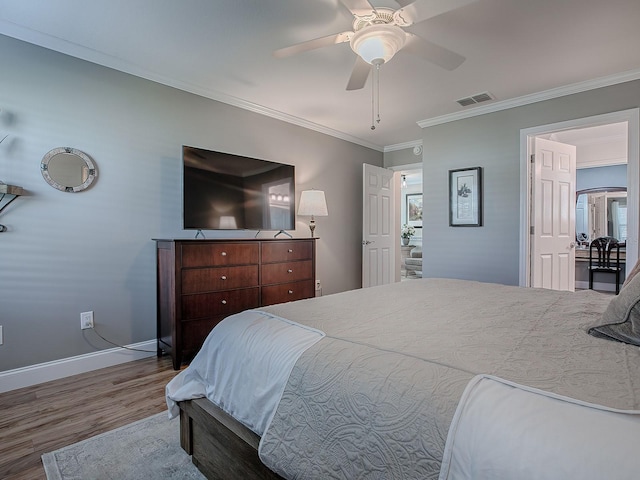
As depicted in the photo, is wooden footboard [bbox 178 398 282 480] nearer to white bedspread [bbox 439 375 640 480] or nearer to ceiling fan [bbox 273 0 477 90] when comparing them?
white bedspread [bbox 439 375 640 480]

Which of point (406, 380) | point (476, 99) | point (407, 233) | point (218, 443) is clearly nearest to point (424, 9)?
point (406, 380)

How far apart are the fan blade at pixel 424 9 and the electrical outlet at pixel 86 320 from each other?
293 cm

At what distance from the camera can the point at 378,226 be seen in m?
5.16

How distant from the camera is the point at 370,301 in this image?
172cm

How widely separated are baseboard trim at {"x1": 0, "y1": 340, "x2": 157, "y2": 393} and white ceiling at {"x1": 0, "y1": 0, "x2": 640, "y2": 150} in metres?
2.30

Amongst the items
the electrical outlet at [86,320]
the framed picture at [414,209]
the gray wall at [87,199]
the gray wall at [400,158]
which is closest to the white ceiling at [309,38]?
the gray wall at [87,199]

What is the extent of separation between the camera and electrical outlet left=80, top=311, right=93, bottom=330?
2.62 metres

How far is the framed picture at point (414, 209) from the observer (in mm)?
9602

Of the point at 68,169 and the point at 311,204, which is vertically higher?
the point at 68,169

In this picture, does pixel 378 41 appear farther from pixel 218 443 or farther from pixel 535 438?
pixel 218 443

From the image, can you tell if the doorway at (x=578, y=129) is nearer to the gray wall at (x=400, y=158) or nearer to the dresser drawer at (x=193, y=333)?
the gray wall at (x=400, y=158)

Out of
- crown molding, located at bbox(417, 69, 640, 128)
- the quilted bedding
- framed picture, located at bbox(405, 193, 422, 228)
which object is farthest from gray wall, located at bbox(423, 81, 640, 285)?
framed picture, located at bbox(405, 193, 422, 228)

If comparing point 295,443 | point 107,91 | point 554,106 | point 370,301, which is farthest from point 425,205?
point 295,443

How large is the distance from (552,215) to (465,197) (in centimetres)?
92
